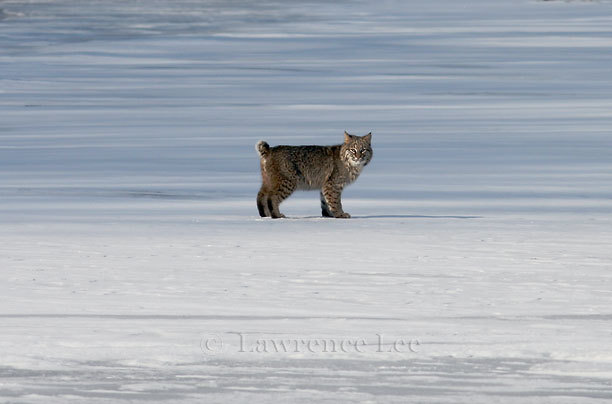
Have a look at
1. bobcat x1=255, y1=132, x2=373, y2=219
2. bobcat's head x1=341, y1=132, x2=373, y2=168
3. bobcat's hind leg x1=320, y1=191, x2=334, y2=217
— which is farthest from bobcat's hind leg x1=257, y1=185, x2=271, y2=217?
bobcat's head x1=341, y1=132, x2=373, y2=168

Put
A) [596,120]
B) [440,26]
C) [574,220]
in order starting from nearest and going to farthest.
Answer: [574,220], [596,120], [440,26]

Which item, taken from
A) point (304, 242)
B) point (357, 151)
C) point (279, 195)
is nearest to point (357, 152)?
point (357, 151)

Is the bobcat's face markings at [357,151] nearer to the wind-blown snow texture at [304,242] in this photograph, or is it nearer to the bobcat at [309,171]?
the bobcat at [309,171]

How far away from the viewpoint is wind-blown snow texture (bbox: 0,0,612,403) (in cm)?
524

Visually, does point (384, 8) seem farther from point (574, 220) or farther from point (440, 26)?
point (574, 220)

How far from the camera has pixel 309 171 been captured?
948cm

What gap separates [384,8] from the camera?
138 feet

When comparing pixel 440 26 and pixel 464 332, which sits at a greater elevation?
pixel 440 26

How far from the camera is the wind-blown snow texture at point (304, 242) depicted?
524 centimetres

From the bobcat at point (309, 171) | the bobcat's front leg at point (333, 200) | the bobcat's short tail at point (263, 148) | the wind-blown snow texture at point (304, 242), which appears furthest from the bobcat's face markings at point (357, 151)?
the bobcat's short tail at point (263, 148)

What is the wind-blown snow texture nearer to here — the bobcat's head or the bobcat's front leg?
the bobcat's front leg

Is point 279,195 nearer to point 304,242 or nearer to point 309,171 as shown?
point 309,171

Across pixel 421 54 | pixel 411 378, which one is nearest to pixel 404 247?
Answer: pixel 411 378

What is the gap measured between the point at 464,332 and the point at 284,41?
23.2 metres
